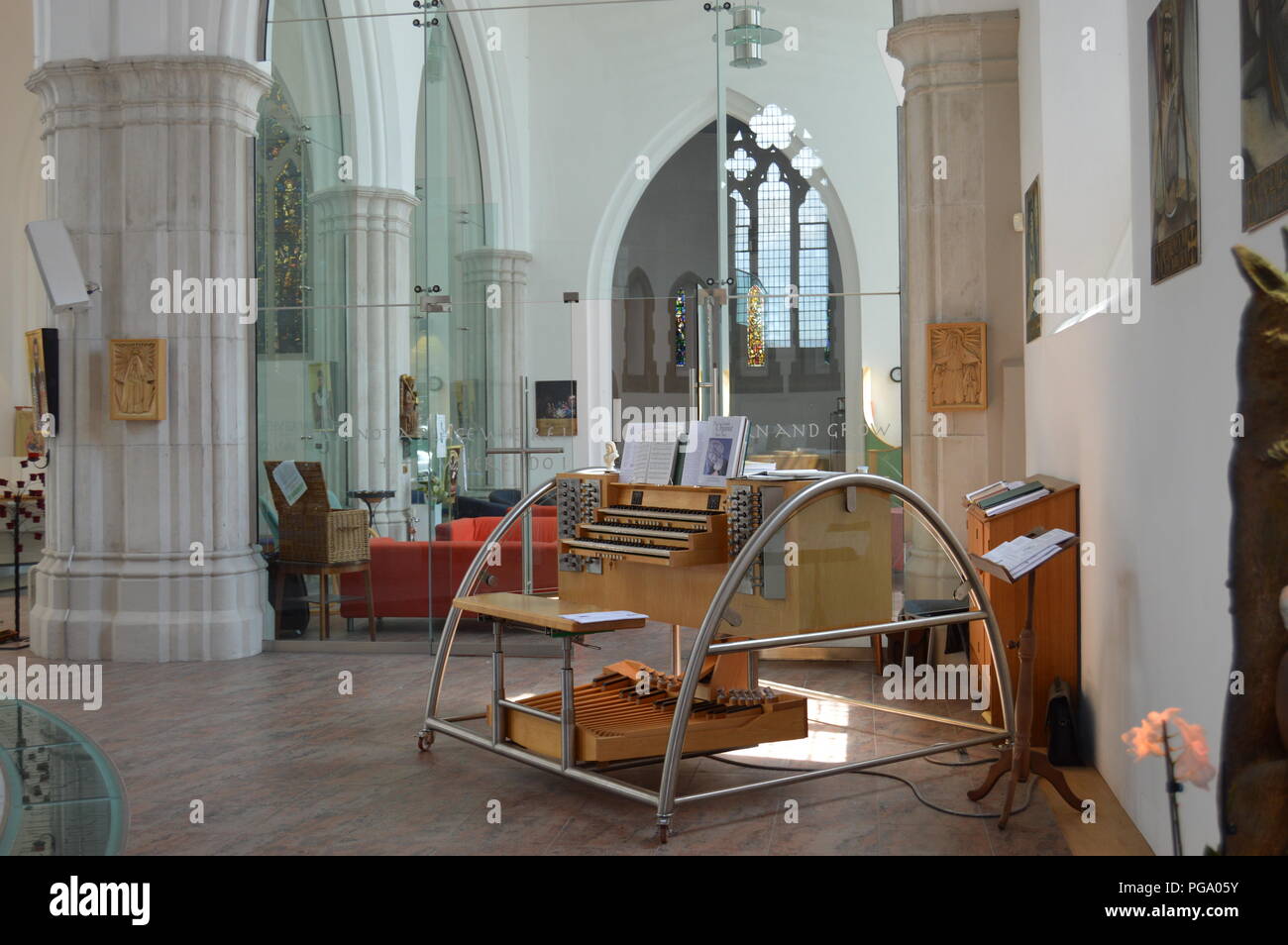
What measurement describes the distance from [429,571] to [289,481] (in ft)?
4.09

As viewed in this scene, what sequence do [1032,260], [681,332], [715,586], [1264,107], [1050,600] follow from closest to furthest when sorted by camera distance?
[1264,107], [715,586], [1050,600], [1032,260], [681,332]

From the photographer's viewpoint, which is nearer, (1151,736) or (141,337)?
(1151,736)

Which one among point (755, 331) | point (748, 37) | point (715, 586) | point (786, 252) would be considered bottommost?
point (715, 586)

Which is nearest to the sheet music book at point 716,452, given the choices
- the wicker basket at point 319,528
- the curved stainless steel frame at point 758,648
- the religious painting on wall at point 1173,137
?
the curved stainless steel frame at point 758,648

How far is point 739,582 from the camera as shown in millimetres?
5051

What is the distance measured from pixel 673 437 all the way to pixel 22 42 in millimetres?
13802

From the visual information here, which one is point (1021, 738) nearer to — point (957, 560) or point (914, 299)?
point (957, 560)

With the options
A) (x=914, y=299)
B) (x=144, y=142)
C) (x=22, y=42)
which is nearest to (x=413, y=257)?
(x=144, y=142)

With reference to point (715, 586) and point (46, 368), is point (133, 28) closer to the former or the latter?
point (46, 368)

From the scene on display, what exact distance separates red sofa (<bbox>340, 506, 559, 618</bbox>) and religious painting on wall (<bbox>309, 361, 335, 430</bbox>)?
913 mm

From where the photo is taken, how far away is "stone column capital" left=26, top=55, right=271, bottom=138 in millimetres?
8859

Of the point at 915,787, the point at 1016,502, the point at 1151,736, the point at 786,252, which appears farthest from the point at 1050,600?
the point at 786,252

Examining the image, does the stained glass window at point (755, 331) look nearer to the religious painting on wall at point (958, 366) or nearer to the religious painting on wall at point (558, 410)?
the religious painting on wall at point (958, 366)

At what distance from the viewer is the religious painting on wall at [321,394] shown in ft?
30.1
